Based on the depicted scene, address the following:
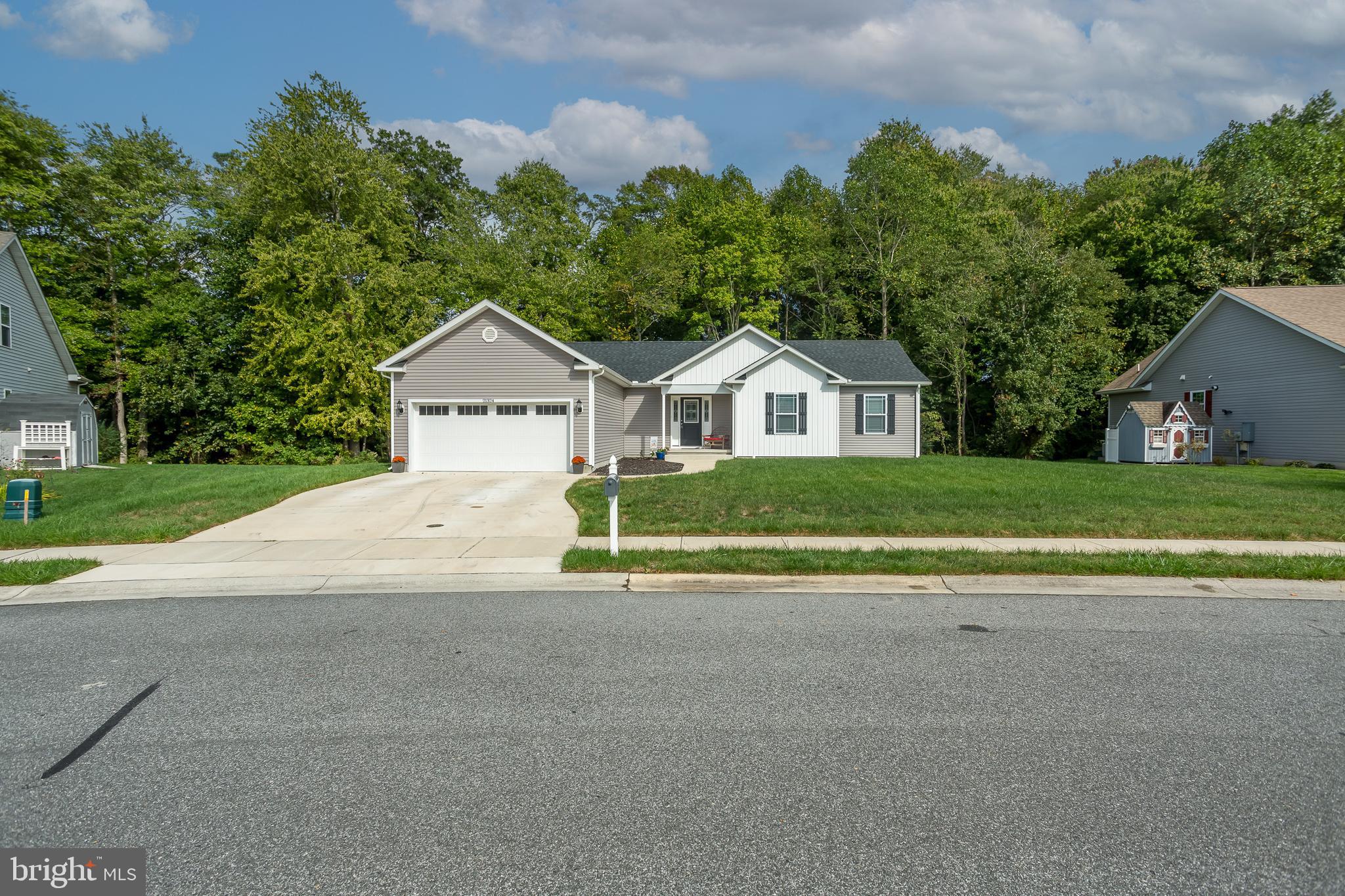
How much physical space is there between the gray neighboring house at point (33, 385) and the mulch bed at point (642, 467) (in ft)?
59.3

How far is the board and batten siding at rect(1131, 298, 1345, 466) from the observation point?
2167 cm

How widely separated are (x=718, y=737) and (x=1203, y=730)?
9.03ft

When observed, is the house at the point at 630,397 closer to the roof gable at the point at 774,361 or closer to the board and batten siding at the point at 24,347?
the roof gable at the point at 774,361

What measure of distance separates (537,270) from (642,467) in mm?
19726

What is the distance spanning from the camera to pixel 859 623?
6172 millimetres

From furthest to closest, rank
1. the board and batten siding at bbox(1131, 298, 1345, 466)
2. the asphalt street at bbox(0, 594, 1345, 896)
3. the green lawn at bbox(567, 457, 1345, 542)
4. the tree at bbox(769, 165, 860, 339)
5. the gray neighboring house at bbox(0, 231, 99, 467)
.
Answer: the tree at bbox(769, 165, 860, 339)
the gray neighboring house at bbox(0, 231, 99, 467)
the board and batten siding at bbox(1131, 298, 1345, 466)
the green lawn at bbox(567, 457, 1345, 542)
the asphalt street at bbox(0, 594, 1345, 896)

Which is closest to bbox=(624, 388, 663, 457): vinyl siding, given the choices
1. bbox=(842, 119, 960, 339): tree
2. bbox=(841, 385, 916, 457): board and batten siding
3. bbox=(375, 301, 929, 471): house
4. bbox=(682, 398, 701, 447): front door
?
bbox=(375, 301, 929, 471): house

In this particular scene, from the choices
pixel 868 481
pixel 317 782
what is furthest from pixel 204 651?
pixel 868 481

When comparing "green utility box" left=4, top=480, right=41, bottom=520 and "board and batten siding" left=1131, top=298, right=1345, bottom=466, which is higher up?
"board and batten siding" left=1131, top=298, right=1345, bottom=466

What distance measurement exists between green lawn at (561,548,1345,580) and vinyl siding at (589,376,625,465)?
41.1 ft

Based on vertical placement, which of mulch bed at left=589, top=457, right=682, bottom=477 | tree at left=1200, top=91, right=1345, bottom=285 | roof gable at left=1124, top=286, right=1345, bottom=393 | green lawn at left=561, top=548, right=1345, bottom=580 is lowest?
green lawn at left=561, top=548, right=1345, bottom=580

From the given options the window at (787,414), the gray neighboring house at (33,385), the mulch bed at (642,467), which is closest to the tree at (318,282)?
the gray neighboring house at (33,385)

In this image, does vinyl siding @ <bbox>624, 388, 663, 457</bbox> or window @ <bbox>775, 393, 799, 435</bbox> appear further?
vinyl siding @ <bbox>624, 388, 663, 457</bbox>

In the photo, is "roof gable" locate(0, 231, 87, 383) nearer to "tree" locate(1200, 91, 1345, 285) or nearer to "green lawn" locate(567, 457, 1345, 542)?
"green lawn" locate(567, 457, 1345, 542)
